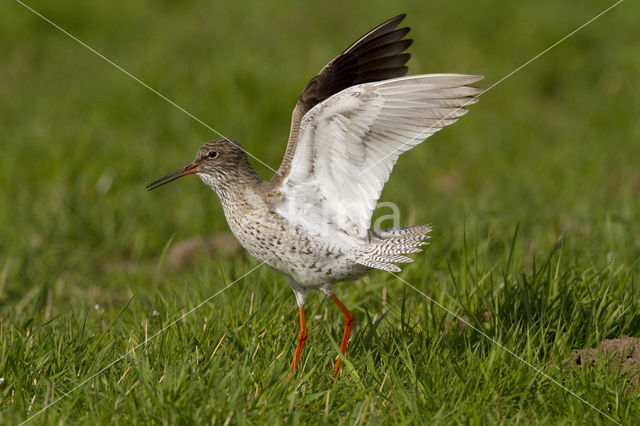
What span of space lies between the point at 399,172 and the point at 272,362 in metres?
4.66

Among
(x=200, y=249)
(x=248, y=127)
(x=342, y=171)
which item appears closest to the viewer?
(x=342, y=171)

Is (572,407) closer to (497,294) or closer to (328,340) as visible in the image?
(497,294)

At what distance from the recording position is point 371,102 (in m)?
3.54

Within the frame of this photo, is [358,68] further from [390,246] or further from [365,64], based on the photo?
[390,246]

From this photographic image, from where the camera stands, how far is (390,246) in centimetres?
385

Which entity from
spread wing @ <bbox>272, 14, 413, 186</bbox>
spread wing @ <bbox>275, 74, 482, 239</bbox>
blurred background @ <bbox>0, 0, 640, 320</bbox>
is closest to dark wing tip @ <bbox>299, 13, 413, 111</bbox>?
spread wing @ <bbox>272, 14, 413, 186</bbox>

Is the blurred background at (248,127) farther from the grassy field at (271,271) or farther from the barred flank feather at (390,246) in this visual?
the barred flank feather at (390,246)

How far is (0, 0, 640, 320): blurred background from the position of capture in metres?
5.83

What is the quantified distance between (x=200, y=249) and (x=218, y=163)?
5.91ft

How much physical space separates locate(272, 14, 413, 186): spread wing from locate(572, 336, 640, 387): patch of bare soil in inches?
66.3

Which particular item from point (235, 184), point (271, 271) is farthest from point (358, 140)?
point (271, 271)

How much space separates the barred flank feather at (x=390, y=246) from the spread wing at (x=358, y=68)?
582 millimetres

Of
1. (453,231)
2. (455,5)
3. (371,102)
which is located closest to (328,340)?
(371,102)

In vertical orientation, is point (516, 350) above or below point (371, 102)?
below
